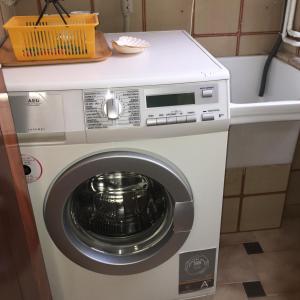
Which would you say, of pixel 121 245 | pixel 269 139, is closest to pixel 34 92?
pixel 121 245

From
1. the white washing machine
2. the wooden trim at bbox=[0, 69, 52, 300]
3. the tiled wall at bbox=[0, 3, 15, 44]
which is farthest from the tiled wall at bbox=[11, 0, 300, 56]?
the wooden trim at bbox=[0, 69, 52, 300]

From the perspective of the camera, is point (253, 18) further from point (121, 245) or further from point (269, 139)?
point (121, 245)

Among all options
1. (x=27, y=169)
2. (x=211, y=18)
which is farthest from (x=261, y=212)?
(x=27, y=169)

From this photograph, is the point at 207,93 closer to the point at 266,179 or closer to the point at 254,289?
the point at 266,179

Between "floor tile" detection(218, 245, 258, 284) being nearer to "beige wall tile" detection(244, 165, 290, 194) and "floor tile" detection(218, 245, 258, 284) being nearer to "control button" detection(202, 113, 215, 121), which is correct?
"beige wall tile" detection(244, 165, 290, 194)

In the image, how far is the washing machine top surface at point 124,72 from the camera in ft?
3.25

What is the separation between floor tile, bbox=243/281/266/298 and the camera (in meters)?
1.51

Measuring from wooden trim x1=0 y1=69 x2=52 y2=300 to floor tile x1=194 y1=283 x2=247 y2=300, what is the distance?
730 mm

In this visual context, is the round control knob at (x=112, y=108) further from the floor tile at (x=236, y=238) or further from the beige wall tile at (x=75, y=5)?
the floor tile at (x=236, y=238)

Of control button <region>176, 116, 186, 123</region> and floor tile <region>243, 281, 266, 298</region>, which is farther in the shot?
floor tile <region>243, 281, 266, 298</region>

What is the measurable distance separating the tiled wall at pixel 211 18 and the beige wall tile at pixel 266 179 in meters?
0.51

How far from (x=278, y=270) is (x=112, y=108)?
110 centimetres

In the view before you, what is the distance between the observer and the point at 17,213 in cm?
88

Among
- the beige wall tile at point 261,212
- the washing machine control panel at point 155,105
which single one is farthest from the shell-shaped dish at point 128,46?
the beige wall tile at point 261,212
